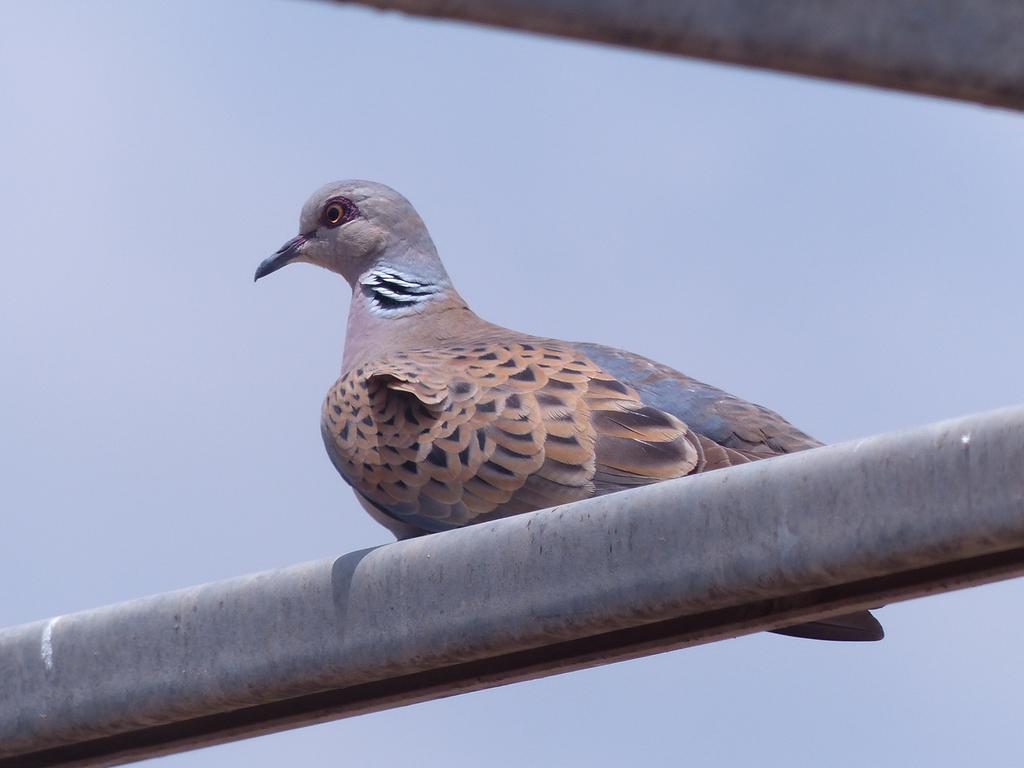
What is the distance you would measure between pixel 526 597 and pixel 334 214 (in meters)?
4.01

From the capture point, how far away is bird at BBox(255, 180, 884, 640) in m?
4.03

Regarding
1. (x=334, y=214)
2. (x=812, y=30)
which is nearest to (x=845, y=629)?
(x=812, y=30)

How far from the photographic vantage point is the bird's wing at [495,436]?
4.02 m

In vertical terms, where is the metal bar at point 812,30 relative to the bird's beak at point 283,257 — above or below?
below

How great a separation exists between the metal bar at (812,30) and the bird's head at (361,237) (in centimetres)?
466

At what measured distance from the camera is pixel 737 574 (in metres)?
1.82

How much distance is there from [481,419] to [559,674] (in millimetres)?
2055

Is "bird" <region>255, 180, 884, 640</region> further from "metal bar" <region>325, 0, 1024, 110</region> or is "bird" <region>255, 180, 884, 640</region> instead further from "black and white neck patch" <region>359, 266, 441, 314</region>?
"metal bar" <region>325, 0, 1024, 110</region>

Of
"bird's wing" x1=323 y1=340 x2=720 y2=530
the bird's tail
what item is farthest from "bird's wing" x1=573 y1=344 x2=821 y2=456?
the bird's tail

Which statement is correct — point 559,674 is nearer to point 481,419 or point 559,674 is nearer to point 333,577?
point 333,577

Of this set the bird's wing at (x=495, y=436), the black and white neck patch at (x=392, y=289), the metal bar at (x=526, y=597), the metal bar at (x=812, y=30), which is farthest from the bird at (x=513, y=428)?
the metal bar at (x=812, y=30)

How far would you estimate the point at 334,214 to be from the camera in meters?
5.80

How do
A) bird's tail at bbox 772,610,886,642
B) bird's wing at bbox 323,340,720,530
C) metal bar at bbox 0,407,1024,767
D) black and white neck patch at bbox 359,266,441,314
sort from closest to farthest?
1. metal bar at bbox 0,407,1024,767
2. bird's tail at bbox 772,610,886,642
3. bird's wing at bbox 323,340,720,530
4. black and white neck patch at bbox 359,266,441,314

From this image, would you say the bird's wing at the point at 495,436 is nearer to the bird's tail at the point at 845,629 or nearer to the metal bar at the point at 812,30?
the bird's tail at the point at 845,629
